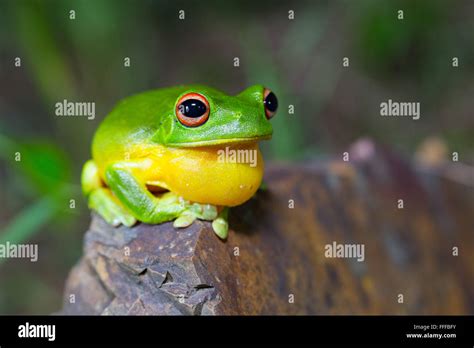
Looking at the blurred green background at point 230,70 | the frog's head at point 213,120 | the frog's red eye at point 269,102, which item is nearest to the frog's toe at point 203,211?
the frog's head at point 213,120

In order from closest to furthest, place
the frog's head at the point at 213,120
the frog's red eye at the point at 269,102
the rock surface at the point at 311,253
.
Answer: the frog's head at the point at 213,120, the rock surface at the point at 311,253, the frog's red eye at the point at 269,102

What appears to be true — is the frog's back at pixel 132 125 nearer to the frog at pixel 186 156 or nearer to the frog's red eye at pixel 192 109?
the frog at pixel 186 156

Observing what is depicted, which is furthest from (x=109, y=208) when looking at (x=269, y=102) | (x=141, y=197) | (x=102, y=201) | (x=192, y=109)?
(x=269, y=102)

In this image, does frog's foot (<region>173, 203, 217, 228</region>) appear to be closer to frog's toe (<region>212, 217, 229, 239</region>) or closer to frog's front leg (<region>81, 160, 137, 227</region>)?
frog's toe (<region>212, 217, 229, 239</region>)

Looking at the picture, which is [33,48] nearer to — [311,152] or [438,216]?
[311,152]

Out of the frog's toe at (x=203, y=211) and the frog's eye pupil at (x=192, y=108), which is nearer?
the frog's eye pupil at (x=192, y=108)

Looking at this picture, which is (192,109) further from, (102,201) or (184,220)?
(102,201)
